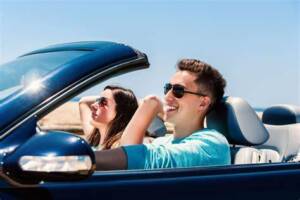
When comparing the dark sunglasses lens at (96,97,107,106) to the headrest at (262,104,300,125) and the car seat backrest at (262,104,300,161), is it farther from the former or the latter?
the headrest at (262,104,300,125)

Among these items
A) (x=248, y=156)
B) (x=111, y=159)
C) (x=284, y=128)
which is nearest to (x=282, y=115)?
(x=284, y=128)

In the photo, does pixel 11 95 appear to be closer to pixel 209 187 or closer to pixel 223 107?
pixel 209 187

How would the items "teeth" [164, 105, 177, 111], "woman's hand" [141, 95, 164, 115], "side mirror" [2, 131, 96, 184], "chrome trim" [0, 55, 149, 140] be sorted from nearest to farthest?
"side mirror" [2, 131, 96, 184] < "chrome trim" [0, 55, 149, 140] < "teeth" [164, 105, 177, 111] < "woman's hand" [141, 95, 164, 115]

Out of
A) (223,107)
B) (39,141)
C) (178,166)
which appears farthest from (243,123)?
(39,141)

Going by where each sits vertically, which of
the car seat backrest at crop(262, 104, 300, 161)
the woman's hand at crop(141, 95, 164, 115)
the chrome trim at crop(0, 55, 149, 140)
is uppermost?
the chrome trim at crop(0, 55, 149, 140)

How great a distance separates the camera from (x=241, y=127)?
348 centimetres

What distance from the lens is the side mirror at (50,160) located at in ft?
6.34

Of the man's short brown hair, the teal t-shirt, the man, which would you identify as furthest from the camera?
the man's short brown hair

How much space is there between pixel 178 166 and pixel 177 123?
0.55 m

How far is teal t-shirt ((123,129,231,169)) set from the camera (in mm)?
2586

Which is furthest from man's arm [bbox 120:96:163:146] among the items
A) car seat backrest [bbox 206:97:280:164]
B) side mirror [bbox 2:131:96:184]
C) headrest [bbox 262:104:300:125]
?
headrest [bbox 262:104:300:125]

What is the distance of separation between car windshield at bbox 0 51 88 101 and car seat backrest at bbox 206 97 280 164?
1.34m

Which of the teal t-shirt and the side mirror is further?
the teal t-shirt

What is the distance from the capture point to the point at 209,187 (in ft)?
8.04
